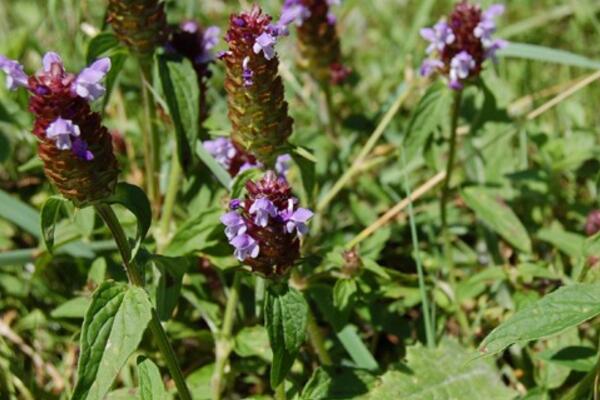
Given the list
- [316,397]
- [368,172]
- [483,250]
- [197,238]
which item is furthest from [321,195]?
[316,397]

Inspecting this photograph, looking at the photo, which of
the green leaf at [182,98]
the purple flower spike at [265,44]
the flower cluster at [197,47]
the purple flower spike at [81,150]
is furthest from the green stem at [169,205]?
the purple flower spike at [81,150]

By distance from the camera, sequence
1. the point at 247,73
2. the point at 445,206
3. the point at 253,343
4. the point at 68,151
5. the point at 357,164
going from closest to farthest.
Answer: the point at 68,151 < the point at 247,73 < the point at 253,343 < the point at 445,206 < the point at 357,164

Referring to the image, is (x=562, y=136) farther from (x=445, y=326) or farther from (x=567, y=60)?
(x=445, y=326)

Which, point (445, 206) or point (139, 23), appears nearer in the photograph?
point (139, 23)

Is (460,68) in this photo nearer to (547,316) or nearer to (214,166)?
(214,166)

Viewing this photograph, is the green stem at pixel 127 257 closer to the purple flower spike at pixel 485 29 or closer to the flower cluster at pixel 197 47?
the flower cluster at pixel 197 47

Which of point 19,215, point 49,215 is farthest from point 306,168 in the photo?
point 19,215
